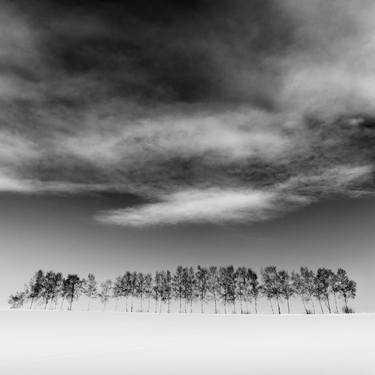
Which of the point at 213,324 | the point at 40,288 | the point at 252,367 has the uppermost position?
the point at 40,288

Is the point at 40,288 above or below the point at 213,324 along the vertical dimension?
above

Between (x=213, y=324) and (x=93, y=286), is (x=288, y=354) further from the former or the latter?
(x=93, y=286)

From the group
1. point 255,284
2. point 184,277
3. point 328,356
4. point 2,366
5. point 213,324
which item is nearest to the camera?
point 2,366

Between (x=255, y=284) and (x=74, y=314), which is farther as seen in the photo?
(x=255, y=284)

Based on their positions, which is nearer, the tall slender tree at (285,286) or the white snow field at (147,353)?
the white snow field at (147,353)

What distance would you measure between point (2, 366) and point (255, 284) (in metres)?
95.0

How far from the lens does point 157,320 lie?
50.0m

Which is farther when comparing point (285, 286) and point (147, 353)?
point (285, 286)

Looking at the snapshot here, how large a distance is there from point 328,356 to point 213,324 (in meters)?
29.4

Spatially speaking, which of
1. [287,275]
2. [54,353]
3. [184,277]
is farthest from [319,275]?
[54,353]

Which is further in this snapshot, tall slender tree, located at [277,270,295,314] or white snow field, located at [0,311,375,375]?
tall slender tree, located at [277,270,295,314]

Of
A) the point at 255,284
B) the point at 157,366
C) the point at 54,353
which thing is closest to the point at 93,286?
the point at 255,284

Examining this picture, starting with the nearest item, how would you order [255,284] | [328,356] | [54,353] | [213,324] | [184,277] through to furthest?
[328,356]
[54,353]
[213,324]
[255,284]
[184,277]

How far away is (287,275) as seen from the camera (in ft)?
349
